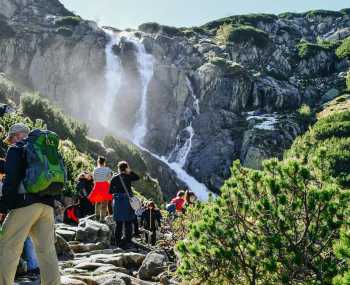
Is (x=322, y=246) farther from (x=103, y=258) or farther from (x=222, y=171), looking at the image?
(x=222, y=171)

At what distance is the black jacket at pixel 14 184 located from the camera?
5.17 m

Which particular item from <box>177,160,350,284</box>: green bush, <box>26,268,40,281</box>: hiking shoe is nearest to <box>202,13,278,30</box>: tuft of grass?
<box>26,268,40,281</box>: hiking shoe

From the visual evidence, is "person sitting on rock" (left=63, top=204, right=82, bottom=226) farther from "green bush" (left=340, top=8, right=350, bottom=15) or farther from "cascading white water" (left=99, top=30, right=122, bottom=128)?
"green bush" (left=340, top=8, right=350, bottom=15)

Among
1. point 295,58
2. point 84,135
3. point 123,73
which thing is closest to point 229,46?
point 295,58

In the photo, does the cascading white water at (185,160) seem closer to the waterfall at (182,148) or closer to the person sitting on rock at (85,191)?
the waterfall at (182,148)

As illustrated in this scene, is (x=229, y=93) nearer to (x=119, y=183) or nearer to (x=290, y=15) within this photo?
(x=119, y=183)

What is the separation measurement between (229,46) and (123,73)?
23.3m

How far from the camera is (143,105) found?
69.7m

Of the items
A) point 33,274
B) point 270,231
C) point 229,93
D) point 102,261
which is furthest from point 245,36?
Answer: point 270,231

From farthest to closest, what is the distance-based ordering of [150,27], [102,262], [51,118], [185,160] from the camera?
1. [150,27]
2. [185,160]
3. [51,118]
4. [102,262]

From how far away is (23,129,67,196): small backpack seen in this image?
5.20 m

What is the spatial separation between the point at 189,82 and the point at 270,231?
221 ft

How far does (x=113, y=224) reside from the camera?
13281mm

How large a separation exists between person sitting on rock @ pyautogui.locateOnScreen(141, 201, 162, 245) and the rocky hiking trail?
3.76 ft
